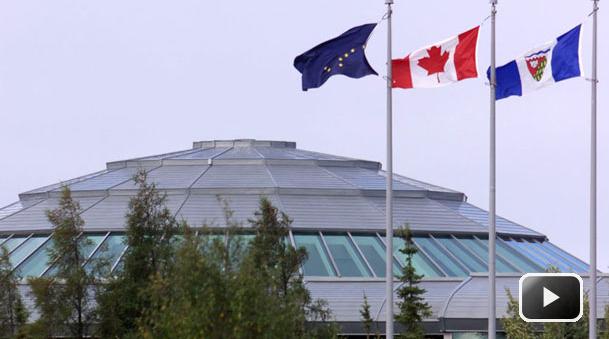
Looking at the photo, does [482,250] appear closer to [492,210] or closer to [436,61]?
[436,61]

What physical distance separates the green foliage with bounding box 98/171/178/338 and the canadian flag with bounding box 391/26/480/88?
7620mm

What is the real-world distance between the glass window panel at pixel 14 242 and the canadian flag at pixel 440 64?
2693 centimetres

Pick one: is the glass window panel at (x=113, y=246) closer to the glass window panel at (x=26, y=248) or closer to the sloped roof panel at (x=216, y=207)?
the sloped roof panel at (x=216, y=207)

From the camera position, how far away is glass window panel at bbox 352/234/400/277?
5572cm

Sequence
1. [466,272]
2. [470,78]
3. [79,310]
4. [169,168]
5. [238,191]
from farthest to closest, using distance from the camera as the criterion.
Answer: [169,168] → [238,191] → [466,272] → [79,310] → [470,78]

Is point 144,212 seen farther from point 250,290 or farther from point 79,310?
point 250,290

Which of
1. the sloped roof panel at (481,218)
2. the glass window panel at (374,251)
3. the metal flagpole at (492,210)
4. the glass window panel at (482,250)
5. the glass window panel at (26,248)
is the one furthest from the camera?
the sloped roof panel at (481,218)

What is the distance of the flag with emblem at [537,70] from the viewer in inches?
1433

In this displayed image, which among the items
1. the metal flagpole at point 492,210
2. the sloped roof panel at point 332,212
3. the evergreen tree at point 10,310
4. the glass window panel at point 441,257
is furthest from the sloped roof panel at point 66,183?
the metal flagpole at point 492,210

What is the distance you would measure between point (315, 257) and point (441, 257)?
204 inches

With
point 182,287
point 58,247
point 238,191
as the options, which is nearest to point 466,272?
point 238,191

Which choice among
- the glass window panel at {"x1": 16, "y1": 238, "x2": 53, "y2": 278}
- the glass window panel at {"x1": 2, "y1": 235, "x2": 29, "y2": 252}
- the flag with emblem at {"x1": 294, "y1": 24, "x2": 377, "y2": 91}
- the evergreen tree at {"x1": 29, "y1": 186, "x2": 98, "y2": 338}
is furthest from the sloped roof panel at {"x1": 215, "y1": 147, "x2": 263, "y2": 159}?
the flag with emblem at {"x1": 294, "y1": 24, "x2": 377, "y2": 91}

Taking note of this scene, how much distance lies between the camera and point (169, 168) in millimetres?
66875

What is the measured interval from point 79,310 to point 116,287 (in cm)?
116
